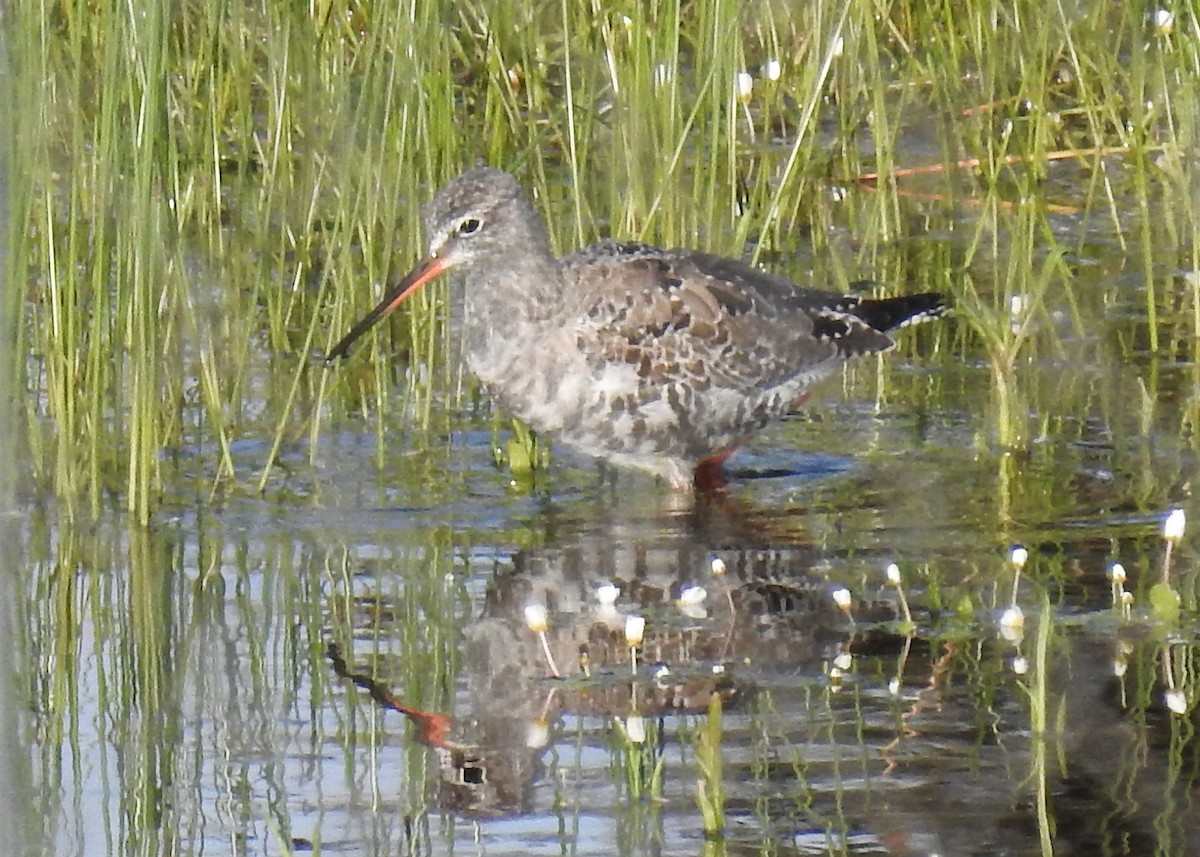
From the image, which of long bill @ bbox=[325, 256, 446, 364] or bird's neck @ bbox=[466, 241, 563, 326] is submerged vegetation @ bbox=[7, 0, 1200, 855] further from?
bird's neck @ bbox=[466, 241, 563, 326]

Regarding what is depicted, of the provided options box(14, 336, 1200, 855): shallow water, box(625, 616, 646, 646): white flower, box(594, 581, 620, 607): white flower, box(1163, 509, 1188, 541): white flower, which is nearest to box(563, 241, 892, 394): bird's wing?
box(14, 336, 1200, 855): shallow water

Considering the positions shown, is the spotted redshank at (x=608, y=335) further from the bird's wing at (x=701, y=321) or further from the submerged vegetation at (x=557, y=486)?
the submerged vegetation at (x=557, y=486)

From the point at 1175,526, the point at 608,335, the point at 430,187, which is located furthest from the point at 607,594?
the point at 430,187

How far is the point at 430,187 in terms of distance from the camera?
7.42 metres

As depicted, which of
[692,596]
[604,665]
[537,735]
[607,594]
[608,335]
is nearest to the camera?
[537,735]

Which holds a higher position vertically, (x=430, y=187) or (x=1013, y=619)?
(x=430, y=187)

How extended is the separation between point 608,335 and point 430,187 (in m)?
0.76

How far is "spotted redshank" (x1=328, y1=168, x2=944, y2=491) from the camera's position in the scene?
7145mm

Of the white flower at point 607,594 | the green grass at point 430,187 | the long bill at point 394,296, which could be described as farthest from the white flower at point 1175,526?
the long bill at point 394,296

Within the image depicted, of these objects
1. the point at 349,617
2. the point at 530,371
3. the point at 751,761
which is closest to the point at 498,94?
the point at 530,371

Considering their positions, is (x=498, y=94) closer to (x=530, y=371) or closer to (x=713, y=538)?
(x=530, y=371)

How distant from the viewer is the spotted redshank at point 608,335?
7145mm

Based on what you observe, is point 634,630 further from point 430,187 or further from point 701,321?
point 430,187

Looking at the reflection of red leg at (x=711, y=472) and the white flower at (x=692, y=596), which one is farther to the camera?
the reflection of red leg at (x=711, y=472)
